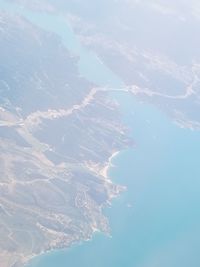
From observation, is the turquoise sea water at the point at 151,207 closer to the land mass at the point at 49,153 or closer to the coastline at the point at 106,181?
the coastline at the point at 106,181

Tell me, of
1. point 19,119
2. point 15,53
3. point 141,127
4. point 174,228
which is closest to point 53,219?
point 174,228

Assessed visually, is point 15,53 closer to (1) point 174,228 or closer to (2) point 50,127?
(2) point 50,127

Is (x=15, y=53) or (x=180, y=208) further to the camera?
(x=15, y=53)

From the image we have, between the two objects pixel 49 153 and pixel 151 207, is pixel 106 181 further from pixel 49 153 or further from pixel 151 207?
pixel 49 153

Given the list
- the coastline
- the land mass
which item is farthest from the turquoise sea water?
the land mass

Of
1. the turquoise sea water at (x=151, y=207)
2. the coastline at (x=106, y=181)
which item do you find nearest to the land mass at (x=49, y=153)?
the coastline at (x=106, y=181)

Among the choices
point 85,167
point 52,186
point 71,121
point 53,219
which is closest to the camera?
point 53,219

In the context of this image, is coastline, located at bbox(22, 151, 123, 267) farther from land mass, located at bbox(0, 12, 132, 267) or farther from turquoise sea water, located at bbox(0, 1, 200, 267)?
turquoise sea water, located at bbox(0, 1, 200, 267)

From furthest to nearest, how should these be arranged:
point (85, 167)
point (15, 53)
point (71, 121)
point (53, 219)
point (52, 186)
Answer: point (15, 53) < point (71, 121) < point (85, 167) < point (52, 186) < point (53, 219)
